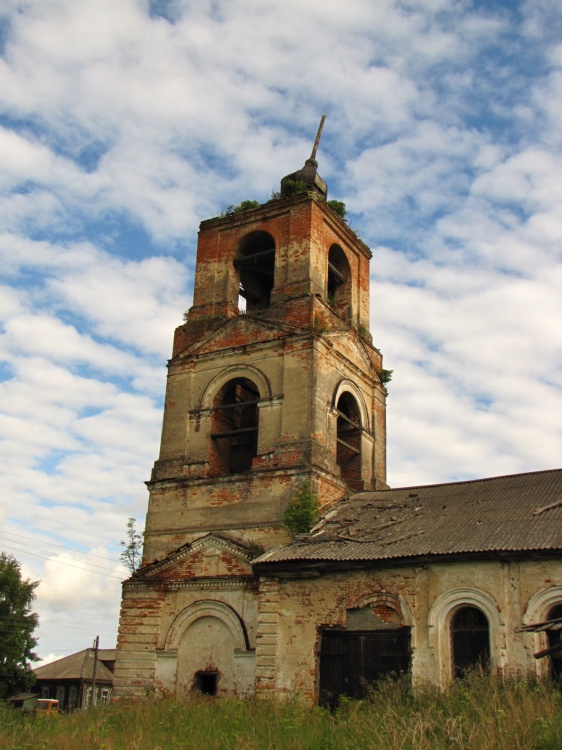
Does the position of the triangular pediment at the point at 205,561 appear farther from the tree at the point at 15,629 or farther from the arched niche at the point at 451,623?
the tree at the point at 15,629

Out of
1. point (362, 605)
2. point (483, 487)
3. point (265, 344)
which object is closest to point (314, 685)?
point (362, 605)

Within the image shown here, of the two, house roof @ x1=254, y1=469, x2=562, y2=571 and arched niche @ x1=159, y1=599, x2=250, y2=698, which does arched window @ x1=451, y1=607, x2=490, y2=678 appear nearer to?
house roof @ x1=254, y1=469, x2=562, y2=571

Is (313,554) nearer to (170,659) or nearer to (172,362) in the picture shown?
(170,659)

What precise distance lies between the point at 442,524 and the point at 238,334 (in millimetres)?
6794

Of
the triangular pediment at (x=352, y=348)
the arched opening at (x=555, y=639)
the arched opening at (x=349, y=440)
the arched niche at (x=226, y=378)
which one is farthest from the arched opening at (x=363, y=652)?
the triangular pediment at (x=352, y=348)

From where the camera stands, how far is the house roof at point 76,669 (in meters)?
35.7

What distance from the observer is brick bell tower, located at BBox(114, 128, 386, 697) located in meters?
14.5

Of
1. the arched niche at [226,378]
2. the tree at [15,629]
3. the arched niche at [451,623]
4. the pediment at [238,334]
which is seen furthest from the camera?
the tree at [15,629]

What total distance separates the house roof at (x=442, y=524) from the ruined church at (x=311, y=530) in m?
0.05

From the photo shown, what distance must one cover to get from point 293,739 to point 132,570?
923 centimetres

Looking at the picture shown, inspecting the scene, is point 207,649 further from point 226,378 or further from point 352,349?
point 352,349

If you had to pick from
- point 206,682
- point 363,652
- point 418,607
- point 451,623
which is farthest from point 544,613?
point 206,682

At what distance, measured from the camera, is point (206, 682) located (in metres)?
14.1

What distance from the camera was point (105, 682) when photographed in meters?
36.6
